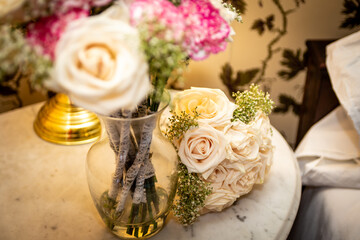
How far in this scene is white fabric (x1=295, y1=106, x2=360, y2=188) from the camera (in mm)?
912

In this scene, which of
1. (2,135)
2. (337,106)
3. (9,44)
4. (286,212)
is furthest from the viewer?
(337,106)

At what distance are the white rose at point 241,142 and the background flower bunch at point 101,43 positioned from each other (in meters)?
0.29

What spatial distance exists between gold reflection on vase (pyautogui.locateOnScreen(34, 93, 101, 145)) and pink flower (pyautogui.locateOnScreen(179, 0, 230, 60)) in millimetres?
617

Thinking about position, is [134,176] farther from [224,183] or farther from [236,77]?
[236,77]

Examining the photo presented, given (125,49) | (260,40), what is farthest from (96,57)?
(260,40)

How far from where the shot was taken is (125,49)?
0.35 m

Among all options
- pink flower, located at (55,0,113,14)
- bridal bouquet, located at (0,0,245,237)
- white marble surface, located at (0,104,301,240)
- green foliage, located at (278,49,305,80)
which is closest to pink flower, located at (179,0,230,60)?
bridal bouquet, located at (0,0,245,237)

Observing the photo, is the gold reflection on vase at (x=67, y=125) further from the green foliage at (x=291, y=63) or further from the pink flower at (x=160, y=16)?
the green foliage at (x=291, y=63)

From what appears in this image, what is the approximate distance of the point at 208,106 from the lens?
0.67 m

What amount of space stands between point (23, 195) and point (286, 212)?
64 cm

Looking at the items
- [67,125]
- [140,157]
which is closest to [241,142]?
[140,157]

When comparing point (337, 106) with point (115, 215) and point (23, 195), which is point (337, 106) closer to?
point (115, 215)

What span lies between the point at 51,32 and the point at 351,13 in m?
1.11

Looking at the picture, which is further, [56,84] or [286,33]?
[286,33]
